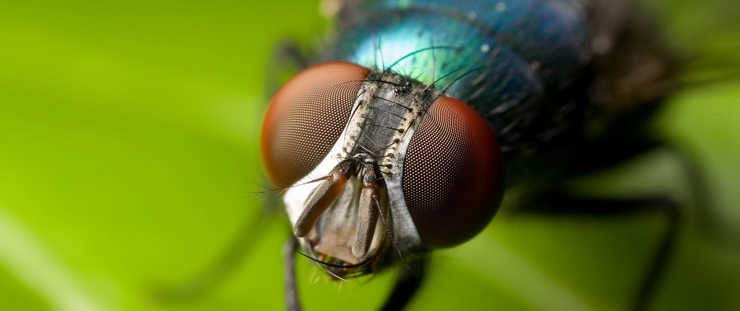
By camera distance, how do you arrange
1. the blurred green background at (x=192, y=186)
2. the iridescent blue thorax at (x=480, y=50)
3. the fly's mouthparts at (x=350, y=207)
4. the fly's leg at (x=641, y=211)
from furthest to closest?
the fly's leg at (x=641, y=211) < the blurred green background at (x=192, y=186) < the iridescent blue thorax at (x=480, y=50) < the fly's mouthparts at (x=350, y=207)

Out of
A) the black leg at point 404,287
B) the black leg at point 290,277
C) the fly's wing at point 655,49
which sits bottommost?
the black leg at point 290,277

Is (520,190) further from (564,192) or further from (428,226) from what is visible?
(428,226)

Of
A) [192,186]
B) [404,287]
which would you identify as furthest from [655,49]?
[192,186]

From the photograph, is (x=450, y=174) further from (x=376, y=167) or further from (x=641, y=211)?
(x=641, y=211)

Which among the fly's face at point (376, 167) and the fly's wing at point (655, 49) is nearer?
the fly's face at point (376, 167)

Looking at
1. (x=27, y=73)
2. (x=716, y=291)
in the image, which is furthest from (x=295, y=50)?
(x=716, y=291)

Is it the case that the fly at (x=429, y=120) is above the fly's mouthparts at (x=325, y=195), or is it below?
above

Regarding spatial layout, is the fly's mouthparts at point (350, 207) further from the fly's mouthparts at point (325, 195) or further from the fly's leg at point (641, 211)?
the fly's leg at point (641, 211)

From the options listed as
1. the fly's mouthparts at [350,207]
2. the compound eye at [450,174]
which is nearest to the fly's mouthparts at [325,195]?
the fly's mouthparts at [350,207]
